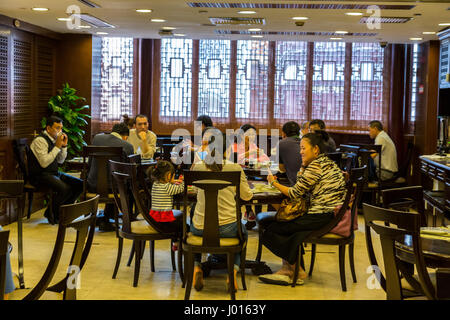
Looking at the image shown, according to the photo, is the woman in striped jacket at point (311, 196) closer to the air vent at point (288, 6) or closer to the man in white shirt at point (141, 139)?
the air vent at point (288, 6)

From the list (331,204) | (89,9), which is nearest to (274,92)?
(89,9)

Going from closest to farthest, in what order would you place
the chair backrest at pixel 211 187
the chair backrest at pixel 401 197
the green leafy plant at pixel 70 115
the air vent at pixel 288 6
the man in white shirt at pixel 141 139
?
the chair backrest at pixel 401 197 < the chair backrest at pixel 211 187 < the air vent at pixel 288 6 < the man in white shirt at pixel 141 139 < the green leafy plant at pixel 70 115

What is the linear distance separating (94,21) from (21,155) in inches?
79.2

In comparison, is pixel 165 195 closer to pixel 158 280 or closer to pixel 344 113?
pixel 158 280

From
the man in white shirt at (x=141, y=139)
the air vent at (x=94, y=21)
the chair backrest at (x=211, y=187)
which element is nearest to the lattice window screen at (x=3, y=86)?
the air vent at (x=94, y=21)

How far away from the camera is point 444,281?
3172 mm

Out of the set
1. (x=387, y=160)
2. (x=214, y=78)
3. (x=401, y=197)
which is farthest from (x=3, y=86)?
(x=401, y=197)

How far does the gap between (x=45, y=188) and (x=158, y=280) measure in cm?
295

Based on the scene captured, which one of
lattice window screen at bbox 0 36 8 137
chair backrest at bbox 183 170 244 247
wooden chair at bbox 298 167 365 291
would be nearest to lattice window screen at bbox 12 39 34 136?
lattice window screen at bbox 0 36 8 137

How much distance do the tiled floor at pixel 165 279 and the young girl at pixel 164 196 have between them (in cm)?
54

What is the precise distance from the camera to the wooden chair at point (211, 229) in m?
4.84

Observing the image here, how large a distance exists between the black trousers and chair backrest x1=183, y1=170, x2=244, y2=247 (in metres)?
3.54

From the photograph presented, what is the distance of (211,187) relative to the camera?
4.82 metres

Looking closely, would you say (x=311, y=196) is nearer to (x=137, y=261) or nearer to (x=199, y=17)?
(x=137, y=261)
